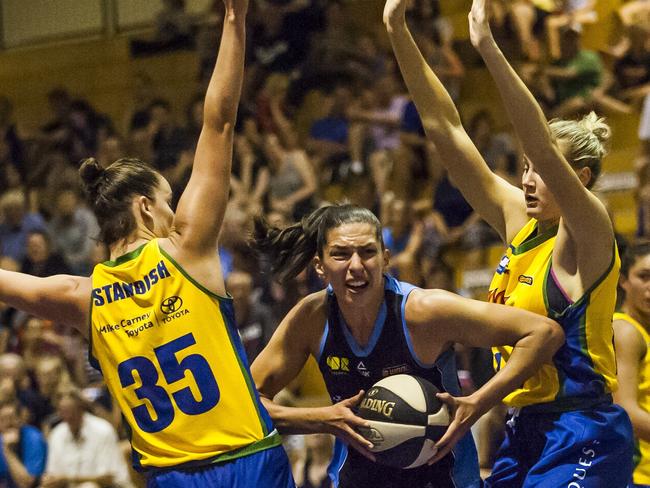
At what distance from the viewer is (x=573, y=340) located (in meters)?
4.16

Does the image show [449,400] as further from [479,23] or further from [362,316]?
[479,23]

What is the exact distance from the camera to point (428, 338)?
4.23 m

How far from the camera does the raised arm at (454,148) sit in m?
4.70

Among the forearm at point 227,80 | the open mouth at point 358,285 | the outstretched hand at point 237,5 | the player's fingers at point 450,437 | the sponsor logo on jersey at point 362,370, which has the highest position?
the outstretched hand at point 237,5

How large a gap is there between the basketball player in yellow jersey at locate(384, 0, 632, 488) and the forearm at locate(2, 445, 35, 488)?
17.3ft

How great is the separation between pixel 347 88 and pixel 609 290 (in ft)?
25.4

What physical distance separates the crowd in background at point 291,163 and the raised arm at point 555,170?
3.70m

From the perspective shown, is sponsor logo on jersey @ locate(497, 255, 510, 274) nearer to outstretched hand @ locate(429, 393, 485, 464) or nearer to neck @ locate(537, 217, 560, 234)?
neck @ locate(537, 217, 560, 234)

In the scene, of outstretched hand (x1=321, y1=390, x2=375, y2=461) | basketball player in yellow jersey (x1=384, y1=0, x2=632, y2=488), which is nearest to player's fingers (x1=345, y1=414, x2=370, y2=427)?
outstretched hand (x1=321, y1=390, x2=375, y2=461)

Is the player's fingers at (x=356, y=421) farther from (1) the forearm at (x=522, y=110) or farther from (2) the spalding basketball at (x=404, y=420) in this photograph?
(1) the forearm at (x=522, y=110)

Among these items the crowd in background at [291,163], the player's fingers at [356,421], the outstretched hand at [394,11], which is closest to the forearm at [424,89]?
the outstretched hand at [394,11]

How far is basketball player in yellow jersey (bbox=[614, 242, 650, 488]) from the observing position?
482cm

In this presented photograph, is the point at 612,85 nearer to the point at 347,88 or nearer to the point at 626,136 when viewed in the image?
the point at 626,136

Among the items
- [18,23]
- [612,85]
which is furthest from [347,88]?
[18,23]
